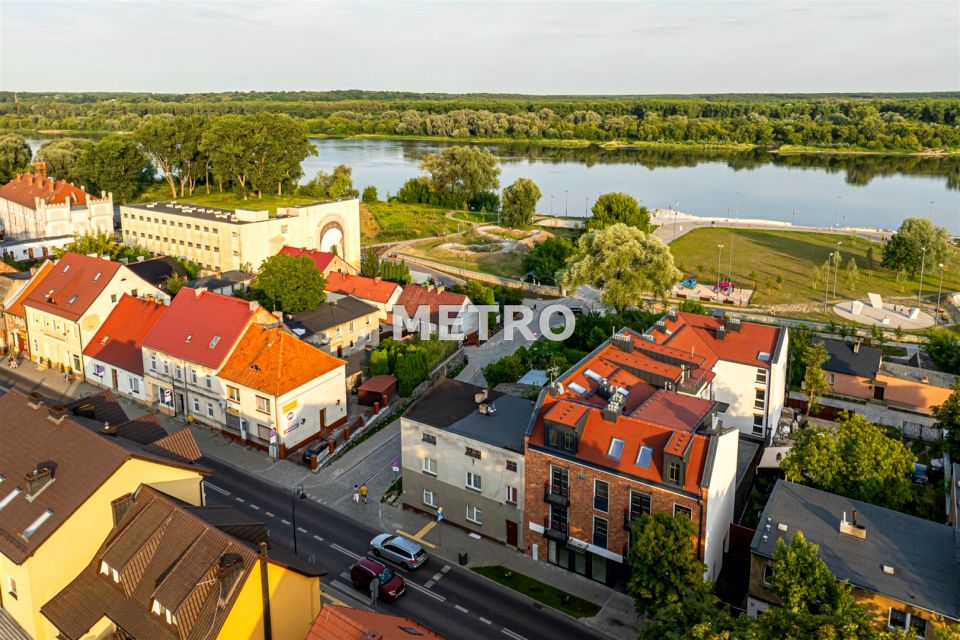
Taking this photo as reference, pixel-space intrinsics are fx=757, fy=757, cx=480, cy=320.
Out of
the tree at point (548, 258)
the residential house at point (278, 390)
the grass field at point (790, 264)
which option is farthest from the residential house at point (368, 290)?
the grass field at point (790, 264)

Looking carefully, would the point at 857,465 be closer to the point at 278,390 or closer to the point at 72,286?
the point at 278,390

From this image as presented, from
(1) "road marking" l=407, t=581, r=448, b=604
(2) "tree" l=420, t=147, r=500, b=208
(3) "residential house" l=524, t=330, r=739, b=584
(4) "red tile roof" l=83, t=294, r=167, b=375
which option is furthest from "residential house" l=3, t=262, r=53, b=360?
(2) "tree" l=420, t=147, r=500, b=208

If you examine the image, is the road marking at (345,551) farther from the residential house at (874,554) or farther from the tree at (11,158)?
the tree at (11,158)

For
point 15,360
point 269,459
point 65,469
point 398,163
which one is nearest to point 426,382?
point 269,459

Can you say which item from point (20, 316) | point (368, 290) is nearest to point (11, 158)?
point (20, 316)

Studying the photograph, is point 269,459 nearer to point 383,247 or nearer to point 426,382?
point 426,382
